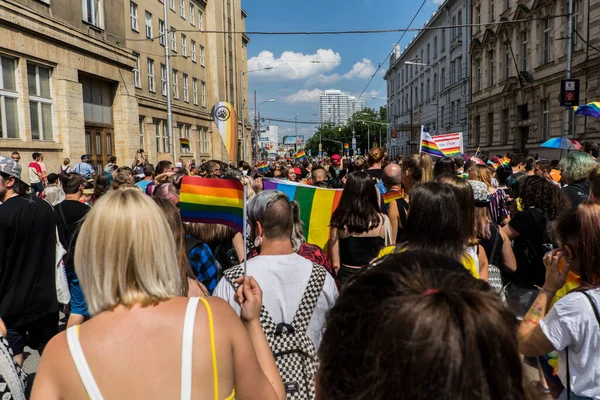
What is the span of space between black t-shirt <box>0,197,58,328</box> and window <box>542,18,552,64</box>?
27956 mm

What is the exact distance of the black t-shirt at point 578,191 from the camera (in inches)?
197

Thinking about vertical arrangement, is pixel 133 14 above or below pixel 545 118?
above

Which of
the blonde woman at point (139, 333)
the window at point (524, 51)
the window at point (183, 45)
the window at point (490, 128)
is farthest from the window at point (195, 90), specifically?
the blonde woman at point (139, 333)

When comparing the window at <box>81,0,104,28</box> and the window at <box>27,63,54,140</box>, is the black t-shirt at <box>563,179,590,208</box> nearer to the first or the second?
the window at <box>27,63,54,140</box>

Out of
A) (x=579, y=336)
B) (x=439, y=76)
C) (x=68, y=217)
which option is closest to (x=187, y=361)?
(x=579, y=336)

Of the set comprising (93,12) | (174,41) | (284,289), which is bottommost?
(284,289)

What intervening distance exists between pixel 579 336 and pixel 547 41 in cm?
2871

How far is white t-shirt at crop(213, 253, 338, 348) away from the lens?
8.52 ft

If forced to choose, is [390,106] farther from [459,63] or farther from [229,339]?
[229,339]

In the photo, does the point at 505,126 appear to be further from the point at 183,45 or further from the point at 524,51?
the point at 183,45

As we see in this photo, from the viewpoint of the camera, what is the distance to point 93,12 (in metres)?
19.9

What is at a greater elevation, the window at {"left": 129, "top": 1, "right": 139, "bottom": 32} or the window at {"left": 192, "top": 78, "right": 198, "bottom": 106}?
the window at {"left": 129, "top": 1, "right": 139, "bottom": 32}

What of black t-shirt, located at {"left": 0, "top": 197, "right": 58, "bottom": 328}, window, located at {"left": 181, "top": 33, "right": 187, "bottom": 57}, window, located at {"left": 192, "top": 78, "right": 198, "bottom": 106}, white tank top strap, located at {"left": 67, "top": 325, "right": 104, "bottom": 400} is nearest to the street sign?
black t-shirt, located at {"left": 0, "top": 197, "right": 58, "bottom": 328}

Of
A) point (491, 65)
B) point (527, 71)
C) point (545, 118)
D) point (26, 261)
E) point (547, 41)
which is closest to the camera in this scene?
point (26, 261)
